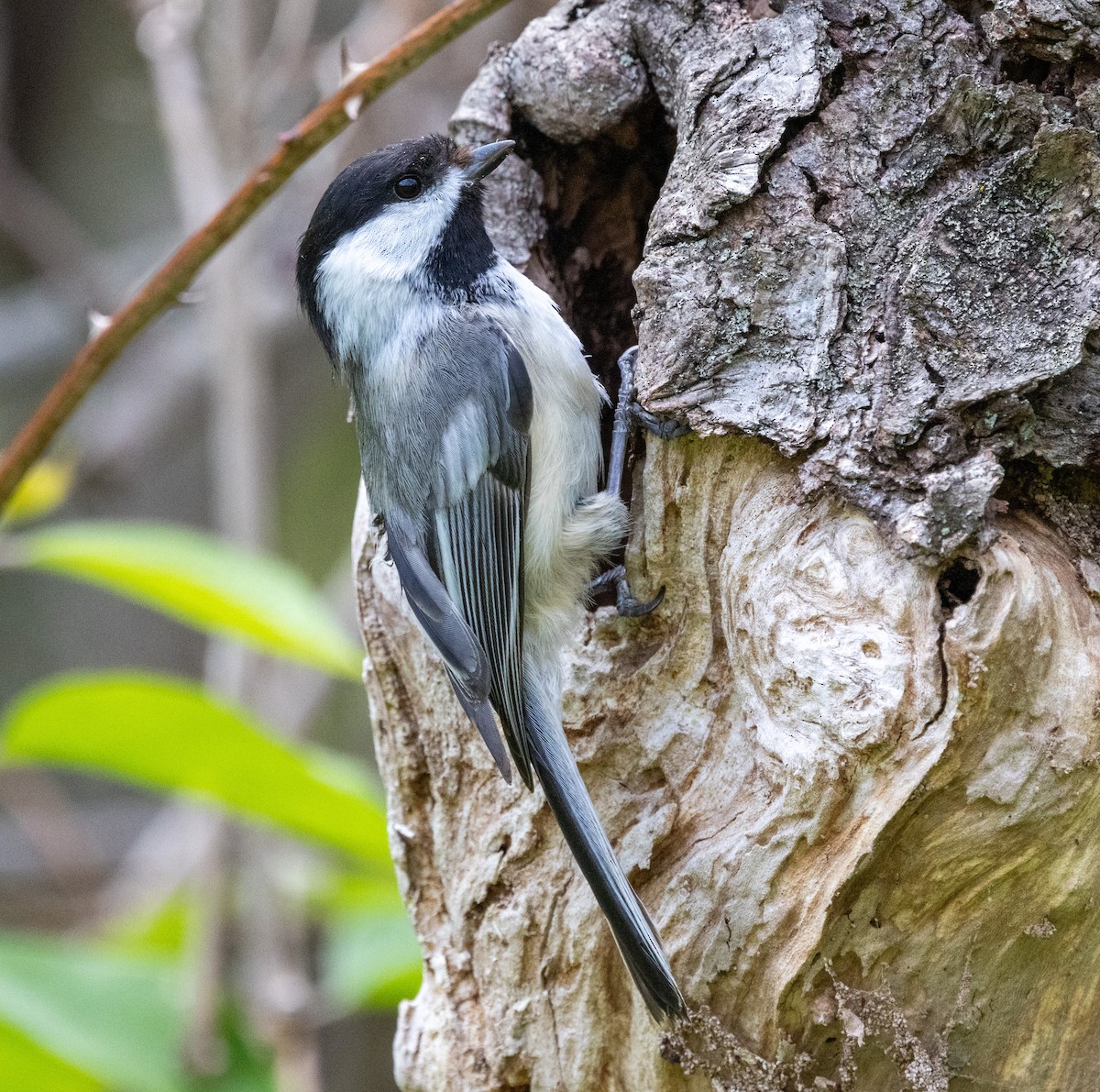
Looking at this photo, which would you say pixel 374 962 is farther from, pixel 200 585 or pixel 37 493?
pixel 37 493

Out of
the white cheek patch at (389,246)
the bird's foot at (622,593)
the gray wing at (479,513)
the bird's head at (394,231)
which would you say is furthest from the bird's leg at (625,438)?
the white cheek patch at (389,246)

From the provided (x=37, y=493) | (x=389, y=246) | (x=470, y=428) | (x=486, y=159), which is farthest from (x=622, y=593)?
(x=37, y=493)

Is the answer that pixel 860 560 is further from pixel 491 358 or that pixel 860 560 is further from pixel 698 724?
pixel 491 358

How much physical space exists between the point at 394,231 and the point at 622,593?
730 millimetres

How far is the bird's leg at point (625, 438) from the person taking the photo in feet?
4.59

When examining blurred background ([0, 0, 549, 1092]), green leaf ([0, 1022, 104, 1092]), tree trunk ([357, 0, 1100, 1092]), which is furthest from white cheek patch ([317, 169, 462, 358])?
green leaf ([0, 1022, 104, 1092])

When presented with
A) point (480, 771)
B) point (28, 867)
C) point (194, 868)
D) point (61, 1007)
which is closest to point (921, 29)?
point (480, 771)

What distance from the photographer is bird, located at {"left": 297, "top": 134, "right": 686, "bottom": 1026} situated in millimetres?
1477

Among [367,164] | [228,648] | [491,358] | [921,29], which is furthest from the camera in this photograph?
[228,648]

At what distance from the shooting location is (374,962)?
2.12 meters

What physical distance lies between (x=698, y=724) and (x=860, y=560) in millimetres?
288

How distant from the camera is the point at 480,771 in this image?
1.52 metres

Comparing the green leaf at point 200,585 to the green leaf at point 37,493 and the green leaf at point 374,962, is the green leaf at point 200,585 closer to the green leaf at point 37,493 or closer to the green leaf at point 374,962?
the green leaf at point 37,493

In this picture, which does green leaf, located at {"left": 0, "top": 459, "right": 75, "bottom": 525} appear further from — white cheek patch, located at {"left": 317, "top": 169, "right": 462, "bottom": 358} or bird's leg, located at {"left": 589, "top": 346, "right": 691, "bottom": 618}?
bird's leg, located at {"left": 589, "top": 346, "right": 691, "bottom": 618}
